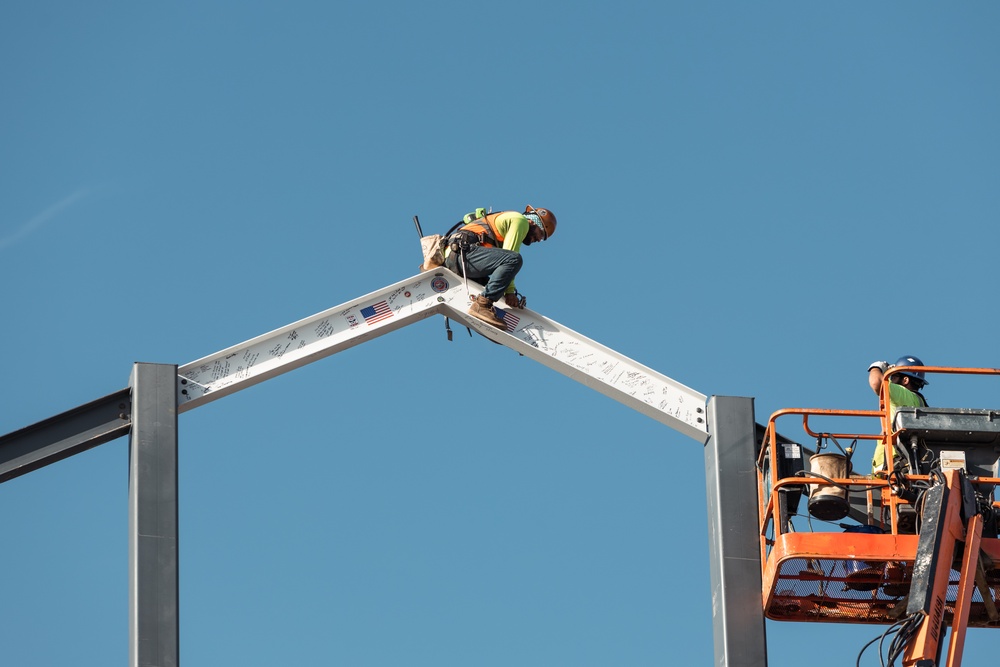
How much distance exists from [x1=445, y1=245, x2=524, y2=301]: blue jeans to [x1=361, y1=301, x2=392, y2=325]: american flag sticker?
2.56 feet

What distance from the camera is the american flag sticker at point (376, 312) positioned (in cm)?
1947

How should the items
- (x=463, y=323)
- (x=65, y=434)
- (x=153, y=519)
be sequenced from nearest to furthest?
1. (x=153, y=519)
2. (x=65, y=434)
3. (x=463, y=323)

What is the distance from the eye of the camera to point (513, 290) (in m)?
19.9

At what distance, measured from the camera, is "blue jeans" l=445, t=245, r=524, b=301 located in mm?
19578

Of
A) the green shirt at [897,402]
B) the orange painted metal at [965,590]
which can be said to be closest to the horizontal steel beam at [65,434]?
the green shirt at [897,402]

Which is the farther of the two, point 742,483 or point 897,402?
point 742,483

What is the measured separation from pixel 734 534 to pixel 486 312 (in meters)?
3.25

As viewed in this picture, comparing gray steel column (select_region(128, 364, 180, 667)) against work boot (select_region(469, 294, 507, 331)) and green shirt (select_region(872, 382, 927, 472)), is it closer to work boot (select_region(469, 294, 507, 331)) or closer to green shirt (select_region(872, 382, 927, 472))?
work boot (select_region(469, 294, 507, 331))

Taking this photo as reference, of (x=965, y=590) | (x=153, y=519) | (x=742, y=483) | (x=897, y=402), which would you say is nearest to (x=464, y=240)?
(x=742, y=483)

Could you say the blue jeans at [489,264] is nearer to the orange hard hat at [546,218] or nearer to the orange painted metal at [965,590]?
the orange hard hat at [546,218]

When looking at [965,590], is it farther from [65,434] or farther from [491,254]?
[65,434]

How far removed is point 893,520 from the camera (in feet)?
58.3

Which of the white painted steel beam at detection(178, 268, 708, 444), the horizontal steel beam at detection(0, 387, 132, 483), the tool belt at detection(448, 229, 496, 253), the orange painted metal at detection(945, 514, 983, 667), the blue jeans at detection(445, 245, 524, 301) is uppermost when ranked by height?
the tool belt at detection(448, 229, 496, 253)

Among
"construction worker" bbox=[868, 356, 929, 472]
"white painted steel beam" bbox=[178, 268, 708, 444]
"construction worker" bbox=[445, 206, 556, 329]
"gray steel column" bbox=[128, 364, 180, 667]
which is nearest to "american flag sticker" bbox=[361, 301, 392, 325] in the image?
"white painted steel beam" bbox=[178, 268, 708, 444]
